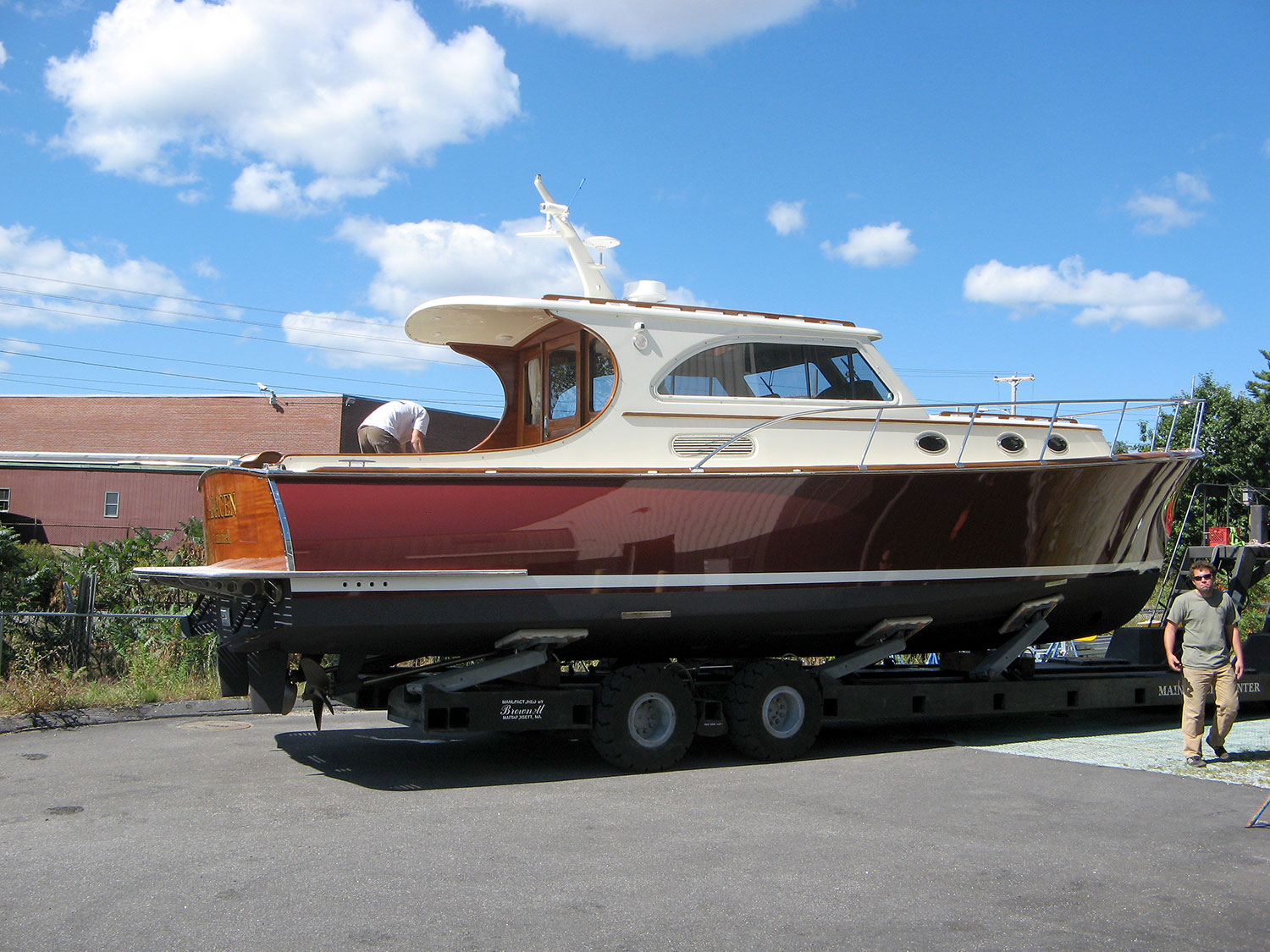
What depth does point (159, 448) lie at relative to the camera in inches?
1485

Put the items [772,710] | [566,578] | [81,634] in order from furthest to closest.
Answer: [81,634], [772,710], [566,578]

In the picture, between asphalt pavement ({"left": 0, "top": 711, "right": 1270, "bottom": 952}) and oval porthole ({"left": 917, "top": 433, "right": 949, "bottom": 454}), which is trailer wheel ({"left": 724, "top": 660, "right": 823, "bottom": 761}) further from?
oval porthole ({"left": 917, "top": 433, "right": 949, "bottom": 454})

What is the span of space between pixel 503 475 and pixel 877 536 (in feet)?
9.46

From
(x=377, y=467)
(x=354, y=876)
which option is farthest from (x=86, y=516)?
(x=354, y=876)

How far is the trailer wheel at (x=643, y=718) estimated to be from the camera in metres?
7.37

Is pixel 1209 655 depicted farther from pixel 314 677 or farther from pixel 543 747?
pixel 314 677

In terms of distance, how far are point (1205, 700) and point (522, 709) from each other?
15.7 ft

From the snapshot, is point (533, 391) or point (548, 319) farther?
point (533, 391)

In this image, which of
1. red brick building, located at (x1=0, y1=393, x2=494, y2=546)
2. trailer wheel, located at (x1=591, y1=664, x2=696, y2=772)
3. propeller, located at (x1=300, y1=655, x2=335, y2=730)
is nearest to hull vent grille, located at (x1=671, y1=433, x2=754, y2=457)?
trailer wheel, located at (x1=591, y1=664, x2=696, y2=772)

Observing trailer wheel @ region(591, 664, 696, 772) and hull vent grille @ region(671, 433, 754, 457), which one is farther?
hull vent grille @ region(671, 433, 754, 457)

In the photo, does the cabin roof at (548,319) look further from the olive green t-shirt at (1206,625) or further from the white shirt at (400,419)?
the olive green t-shirt at (1206,625)

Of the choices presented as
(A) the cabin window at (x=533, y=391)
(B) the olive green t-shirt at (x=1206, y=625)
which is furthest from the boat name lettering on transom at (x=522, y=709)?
(B) the olive green t-shirt at (x=1206, y=625)

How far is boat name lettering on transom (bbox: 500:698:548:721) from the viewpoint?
284 inches

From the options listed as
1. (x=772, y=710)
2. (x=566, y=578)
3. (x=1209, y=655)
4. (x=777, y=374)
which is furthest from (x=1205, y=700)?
(x=566, y=578)
